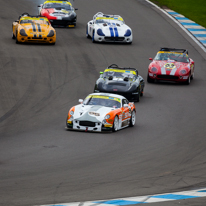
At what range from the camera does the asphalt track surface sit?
12148 millimetres

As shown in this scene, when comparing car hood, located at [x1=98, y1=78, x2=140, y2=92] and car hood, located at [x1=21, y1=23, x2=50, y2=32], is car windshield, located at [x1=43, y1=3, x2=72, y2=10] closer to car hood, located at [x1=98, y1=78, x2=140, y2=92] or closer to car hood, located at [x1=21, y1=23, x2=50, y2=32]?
car hood, located at [x1=21, y1=23, x2=50, y2=32]

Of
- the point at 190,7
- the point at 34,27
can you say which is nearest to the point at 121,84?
the point at 34,27

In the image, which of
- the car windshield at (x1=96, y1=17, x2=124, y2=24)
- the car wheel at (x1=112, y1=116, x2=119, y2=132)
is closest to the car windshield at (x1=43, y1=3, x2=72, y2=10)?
the car windshield at (x1=96, y1=17, x2=124, y2=24)

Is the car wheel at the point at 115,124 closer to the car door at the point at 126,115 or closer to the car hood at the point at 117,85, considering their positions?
the car door at the point at 126,115

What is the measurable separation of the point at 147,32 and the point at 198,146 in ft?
73.4

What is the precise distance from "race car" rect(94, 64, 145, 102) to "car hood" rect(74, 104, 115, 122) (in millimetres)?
4362

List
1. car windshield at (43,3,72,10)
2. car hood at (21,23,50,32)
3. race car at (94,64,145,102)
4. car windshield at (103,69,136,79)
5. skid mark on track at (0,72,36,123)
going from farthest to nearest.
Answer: car windshield at (43,3,72,10) → car hood at (21,23,50,32) → car windshield at (103,69,136,79) → race car at (94,64,145,102) → skid mark on track at (0,72,36,123)

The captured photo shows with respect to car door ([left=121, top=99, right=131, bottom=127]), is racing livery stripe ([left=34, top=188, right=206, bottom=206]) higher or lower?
higher

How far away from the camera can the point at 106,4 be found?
45.3 metres

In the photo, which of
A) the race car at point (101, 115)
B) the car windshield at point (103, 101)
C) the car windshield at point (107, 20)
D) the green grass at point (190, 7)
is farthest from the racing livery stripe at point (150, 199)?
the green grass at point (190, 7)

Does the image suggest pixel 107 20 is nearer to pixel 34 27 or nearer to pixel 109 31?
pixel 109 31

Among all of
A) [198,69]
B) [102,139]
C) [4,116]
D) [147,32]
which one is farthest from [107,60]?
[102,139]

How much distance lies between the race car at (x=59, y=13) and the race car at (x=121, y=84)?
530 inches

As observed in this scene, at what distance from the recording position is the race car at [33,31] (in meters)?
31.8
